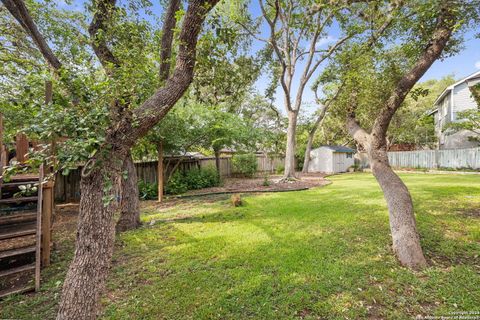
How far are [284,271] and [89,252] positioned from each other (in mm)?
2196

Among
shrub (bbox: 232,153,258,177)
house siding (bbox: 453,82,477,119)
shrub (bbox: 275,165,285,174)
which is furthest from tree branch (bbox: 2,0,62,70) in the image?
house siding (bbox: 453,82,477,119)

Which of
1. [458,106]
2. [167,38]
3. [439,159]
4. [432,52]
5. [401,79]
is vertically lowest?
[439,159]

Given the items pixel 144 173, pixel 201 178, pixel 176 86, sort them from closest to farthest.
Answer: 1. pixel 176 86
2. pixel 144 173
3. pixel 201 178

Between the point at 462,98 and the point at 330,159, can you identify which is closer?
the point at 462,98

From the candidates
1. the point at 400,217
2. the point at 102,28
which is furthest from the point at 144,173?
the point at 400,217

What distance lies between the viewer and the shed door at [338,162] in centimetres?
1666

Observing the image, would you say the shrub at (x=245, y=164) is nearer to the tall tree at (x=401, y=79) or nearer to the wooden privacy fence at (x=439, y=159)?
the tall tree at (x=401, y=79)

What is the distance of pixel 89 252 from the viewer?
160 centimetres

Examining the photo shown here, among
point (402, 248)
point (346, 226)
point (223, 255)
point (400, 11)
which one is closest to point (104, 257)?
point (223, 255)

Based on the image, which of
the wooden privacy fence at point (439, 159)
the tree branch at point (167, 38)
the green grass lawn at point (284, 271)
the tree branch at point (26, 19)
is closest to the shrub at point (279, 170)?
the wooden privacy fence at point (439, 159)

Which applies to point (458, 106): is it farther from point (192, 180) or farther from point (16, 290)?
point (16, 290)

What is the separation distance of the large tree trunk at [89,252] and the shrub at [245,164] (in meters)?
11.5

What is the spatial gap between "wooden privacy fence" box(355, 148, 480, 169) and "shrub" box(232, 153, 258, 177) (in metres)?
12.2

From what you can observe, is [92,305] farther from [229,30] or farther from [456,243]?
[456,243]
